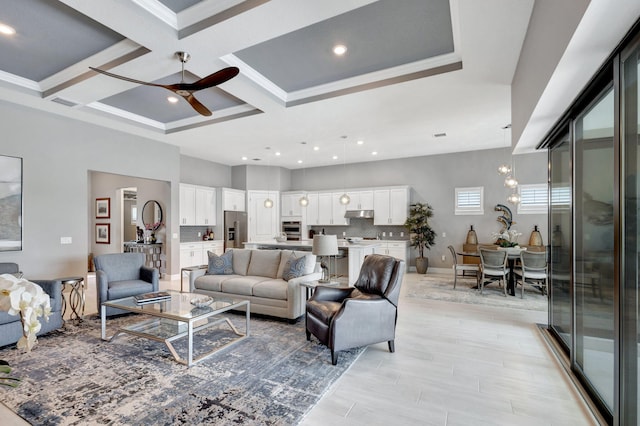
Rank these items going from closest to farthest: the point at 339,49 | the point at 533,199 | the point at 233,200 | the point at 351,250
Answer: the point at 339,49
the point at 351,250
the point at 533,199
the point at 233,200

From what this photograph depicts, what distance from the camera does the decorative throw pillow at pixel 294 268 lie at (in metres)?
4.53

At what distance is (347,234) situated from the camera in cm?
972

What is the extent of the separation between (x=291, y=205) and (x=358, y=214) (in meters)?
2.31

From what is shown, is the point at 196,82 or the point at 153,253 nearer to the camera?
the point at 196,82

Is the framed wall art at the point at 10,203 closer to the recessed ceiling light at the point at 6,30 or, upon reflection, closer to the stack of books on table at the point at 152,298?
the recessed ceiling light at the point at 6,30

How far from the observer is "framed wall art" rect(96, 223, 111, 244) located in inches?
331

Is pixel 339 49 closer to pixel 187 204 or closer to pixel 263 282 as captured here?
pixel 263 282

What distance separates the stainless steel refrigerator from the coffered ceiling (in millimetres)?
3342

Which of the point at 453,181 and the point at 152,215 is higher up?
the point at 453,181

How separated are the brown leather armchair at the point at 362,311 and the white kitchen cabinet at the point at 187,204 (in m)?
5.47

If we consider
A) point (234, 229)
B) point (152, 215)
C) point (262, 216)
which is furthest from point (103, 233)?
point (262, 216)

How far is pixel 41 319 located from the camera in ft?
12.4

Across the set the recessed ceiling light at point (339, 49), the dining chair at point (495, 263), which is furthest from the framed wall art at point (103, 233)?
the dining chair at point (495, 263)

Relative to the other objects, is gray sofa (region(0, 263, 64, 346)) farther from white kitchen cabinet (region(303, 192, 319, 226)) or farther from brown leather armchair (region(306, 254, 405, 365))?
white kitchen cabinet (region(303, 192, 319, 226))
